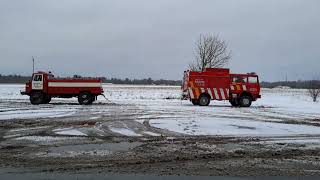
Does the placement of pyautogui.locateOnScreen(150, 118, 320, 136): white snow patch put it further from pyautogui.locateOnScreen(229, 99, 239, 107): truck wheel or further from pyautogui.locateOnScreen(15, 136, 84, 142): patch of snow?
pyautogui.locateOnScreen(229, 99, 239, 107): truck wheel

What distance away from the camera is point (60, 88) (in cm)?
3416

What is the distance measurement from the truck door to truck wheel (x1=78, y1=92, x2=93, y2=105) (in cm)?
284

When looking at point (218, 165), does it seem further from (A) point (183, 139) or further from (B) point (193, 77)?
(B) point (193, 77)

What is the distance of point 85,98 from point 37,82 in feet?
11.8

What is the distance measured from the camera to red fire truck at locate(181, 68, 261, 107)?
34.4m

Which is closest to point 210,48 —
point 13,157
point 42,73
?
point 42,73

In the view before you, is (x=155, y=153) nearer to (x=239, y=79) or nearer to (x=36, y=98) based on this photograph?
(x=36, y=98)

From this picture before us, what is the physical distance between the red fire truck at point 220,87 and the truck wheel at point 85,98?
6.82 m

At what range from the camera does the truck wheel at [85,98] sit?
34156mm

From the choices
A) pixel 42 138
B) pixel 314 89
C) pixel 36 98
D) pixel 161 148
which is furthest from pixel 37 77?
pixel 314 89

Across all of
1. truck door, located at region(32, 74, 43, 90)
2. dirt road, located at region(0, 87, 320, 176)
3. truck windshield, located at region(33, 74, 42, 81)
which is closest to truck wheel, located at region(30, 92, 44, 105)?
truck door, located at region(32, 74, 43, 90)

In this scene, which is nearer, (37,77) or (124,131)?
(124,131)

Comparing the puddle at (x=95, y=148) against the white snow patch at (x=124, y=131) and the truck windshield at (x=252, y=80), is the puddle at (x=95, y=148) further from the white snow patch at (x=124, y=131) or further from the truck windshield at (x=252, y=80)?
the truck windshield at (x=252, y=80)

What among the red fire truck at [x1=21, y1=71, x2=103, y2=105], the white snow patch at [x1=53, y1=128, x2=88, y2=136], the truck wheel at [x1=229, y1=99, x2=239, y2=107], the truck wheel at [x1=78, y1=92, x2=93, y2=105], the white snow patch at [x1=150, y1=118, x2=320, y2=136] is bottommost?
the white snow patch at [x1=150, y1=118, x2=320, y2=136]
